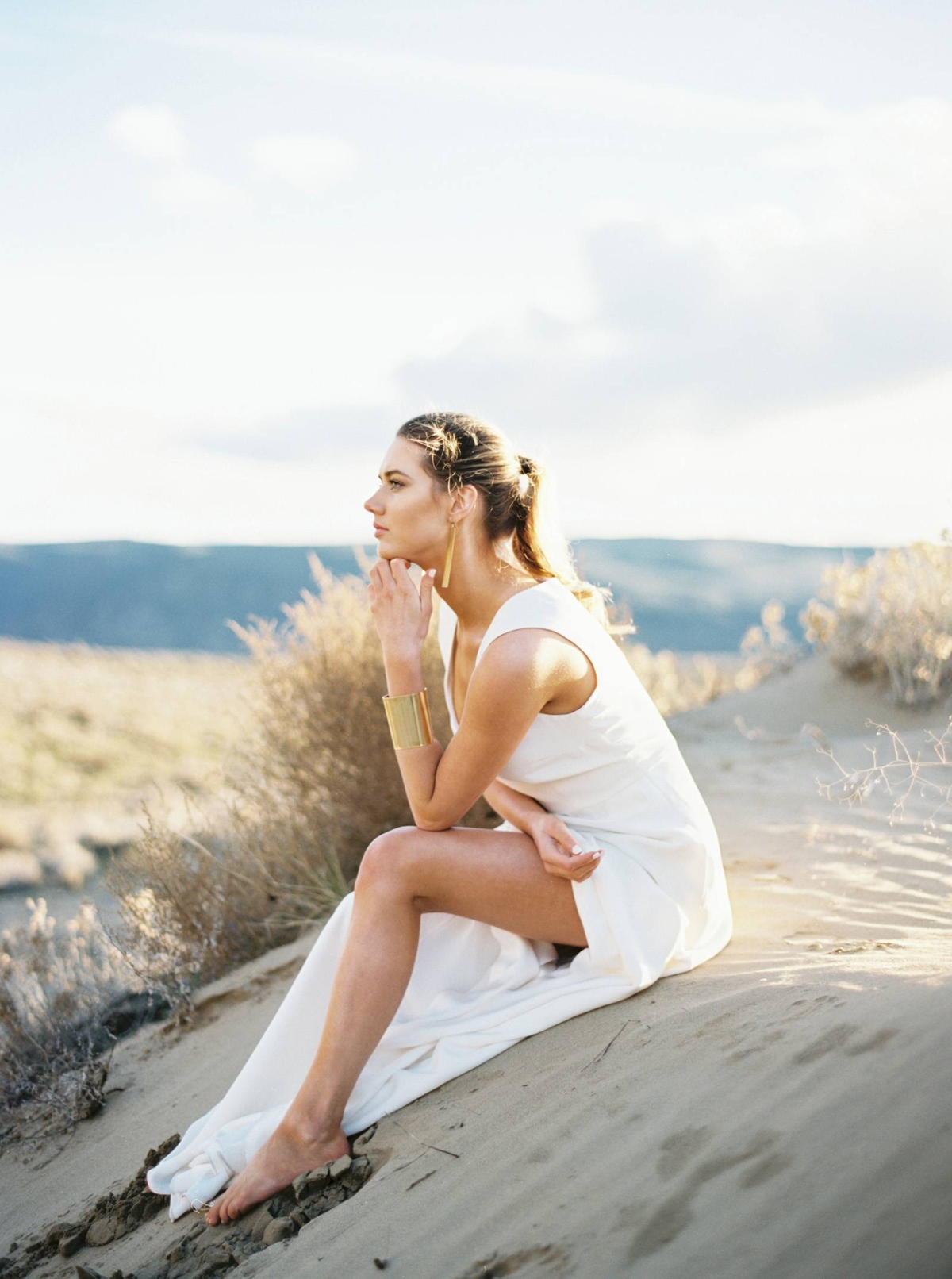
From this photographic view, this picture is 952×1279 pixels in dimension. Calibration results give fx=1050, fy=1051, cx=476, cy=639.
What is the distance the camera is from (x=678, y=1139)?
202 centimetres

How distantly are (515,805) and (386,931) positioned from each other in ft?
1.70

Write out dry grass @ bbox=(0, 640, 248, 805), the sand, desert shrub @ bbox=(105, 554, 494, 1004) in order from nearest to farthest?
the sand
desert shrub @ bbox=(105, 554, 494, 1004)
dry grass @ bbox=(0, 640, 248, 805)

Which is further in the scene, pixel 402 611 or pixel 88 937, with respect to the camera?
pixel 88 937

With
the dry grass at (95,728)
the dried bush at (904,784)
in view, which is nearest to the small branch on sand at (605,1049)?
the dried bush at (904,784)

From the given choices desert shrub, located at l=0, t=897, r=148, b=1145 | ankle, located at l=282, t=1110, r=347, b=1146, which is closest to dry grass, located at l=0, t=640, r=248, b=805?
desert shrub, located at l=0, t=897, r=148, b=1145

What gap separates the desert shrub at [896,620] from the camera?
306 inches

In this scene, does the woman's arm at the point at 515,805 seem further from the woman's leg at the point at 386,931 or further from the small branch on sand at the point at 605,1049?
the small branch on sand at the point at 605,1049

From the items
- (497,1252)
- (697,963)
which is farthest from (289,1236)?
(697,963)

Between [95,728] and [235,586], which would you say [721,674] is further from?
[235,586]

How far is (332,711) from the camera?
5148mm

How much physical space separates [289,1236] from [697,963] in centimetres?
130

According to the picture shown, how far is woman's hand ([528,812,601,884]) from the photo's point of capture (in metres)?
2.70

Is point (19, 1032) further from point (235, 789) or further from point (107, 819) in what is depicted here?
point (107, 819)

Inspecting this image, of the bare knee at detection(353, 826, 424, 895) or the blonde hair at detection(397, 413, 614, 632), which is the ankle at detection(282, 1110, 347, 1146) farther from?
the blonde hair at detection(397, 413, 614, 632)
